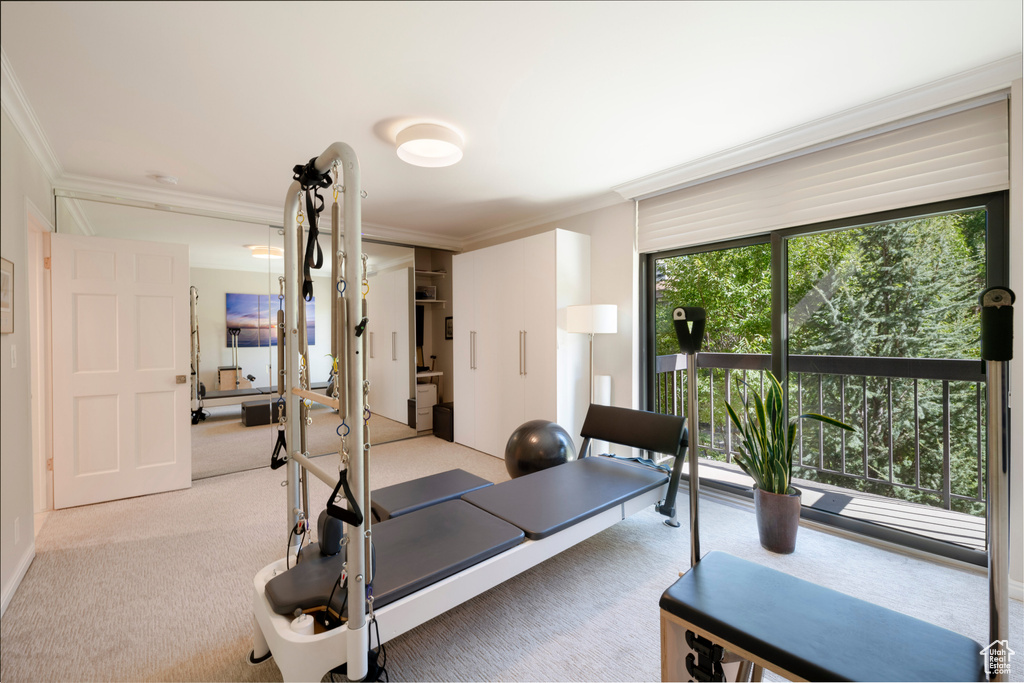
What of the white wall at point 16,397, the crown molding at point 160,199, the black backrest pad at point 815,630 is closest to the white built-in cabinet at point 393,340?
the crown molding at point 160,199

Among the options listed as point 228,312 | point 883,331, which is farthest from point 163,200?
point 883,331

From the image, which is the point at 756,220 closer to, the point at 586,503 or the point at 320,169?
the point at 586,503

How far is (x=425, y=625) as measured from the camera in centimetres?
185

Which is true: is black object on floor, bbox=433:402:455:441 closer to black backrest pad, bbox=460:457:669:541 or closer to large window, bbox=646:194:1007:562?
black backrest pad, bbox=460:457:669:541

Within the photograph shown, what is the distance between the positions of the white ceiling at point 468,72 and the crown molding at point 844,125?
0.06m

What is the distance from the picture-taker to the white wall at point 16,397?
73.5 inches

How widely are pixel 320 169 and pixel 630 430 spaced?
2438 mm

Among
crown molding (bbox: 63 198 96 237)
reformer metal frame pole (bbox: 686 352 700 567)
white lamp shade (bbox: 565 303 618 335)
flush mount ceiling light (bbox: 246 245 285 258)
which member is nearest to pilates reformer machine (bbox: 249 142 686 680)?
reformer metal frame pole (bbox: 686 352 700 567)

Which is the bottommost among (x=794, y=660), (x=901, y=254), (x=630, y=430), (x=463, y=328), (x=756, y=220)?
(x=794, y=660)

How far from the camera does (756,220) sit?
2.99 m

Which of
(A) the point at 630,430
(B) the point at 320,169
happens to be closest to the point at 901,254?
(A) the point at 630,430

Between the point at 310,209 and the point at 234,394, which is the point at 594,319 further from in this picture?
the point at 234,394

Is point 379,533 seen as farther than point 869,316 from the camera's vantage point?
No

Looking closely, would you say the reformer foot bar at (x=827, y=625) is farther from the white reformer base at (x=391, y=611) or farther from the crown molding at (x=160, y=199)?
the crown molding at (x=160, y=199)
